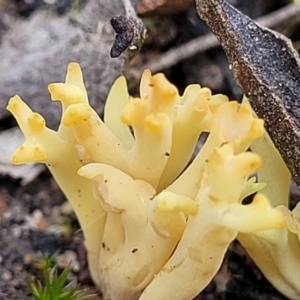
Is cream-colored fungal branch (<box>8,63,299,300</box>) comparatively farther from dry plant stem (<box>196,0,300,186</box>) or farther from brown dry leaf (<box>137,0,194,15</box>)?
brown dry leaf (<box>137,0,194,15</box>)

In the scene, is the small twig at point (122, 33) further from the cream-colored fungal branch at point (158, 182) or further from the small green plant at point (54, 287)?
the small green plant at point (54, 287)

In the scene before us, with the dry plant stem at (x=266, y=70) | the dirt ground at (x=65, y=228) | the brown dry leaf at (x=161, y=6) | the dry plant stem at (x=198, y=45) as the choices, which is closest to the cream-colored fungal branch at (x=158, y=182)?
the dry plant stem at (x=266, y=70)

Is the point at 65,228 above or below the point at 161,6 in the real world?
below

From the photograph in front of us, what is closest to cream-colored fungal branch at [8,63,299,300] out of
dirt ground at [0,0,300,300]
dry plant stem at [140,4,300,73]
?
dirt ground at [0,0,300,300]

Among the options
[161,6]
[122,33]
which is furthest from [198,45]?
[122,33]

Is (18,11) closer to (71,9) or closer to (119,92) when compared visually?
(71,9)

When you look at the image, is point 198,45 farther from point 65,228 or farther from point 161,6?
point 65,228
